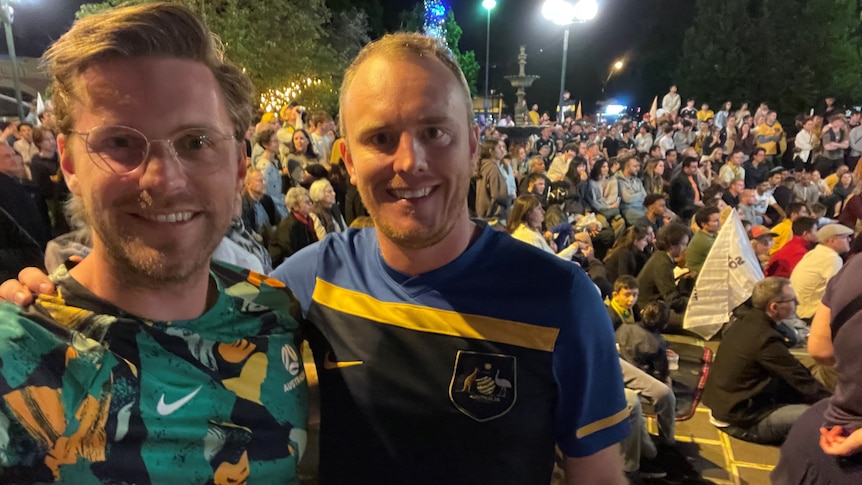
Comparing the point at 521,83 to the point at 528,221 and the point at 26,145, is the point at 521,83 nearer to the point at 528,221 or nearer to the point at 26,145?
the point at 528,221

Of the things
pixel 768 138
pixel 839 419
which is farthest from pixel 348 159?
pixel 768 138

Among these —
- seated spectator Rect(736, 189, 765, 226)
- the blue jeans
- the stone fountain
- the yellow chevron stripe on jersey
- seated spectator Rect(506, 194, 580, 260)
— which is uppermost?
the stone fountain

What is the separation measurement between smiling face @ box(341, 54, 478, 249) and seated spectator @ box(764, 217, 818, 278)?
6.29 metres

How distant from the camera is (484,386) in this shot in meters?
1.47

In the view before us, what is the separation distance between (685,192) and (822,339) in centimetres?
708

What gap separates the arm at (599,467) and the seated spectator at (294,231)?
4028 millimetres

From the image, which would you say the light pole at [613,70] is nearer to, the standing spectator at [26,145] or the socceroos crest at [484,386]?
the standing spectator at [26,145]

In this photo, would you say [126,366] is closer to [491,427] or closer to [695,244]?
[491,427]

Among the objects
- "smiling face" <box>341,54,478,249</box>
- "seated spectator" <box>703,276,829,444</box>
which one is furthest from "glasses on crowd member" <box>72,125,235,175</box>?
"seated spectator" <box>703,276,829,444</box>

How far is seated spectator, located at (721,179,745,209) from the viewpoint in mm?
9289

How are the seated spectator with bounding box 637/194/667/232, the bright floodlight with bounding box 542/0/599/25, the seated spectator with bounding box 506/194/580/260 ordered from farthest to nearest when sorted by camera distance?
1. the bright floodlight with bounding box 542/0/599/25
2. the seated spectator with bounding box 637/194/667/232
3. the seated spectator with bounding box 506/194/580/260

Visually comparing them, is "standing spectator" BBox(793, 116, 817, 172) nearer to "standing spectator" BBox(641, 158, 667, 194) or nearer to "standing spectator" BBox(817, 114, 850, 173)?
"standing spectator" BBox(817, 114, 850, 173)

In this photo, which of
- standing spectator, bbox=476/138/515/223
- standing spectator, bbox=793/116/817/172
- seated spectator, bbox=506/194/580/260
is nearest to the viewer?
seated spectator, bbox=506/194/580/260

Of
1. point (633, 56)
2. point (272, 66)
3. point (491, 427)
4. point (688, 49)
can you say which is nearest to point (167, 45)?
point (491, 427)
